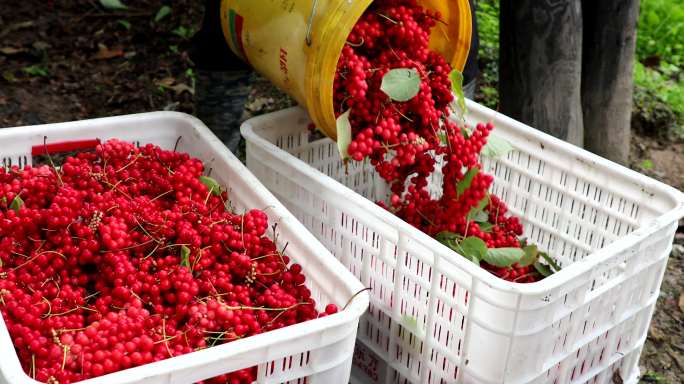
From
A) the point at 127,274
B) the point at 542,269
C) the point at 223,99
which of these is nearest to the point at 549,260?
the point at 542,269

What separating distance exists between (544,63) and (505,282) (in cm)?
115

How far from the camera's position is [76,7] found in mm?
3777

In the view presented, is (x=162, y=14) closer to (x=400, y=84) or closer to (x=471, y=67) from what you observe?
(x=471, y=67)

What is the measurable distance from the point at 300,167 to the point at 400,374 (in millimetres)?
497

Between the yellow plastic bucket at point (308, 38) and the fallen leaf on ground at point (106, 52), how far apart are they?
1.60m

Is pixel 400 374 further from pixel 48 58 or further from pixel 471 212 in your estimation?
pixel 48 58

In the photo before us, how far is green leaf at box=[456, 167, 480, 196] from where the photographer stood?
1.70 m

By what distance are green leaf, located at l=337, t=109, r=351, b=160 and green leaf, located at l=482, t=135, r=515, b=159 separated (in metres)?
0.34

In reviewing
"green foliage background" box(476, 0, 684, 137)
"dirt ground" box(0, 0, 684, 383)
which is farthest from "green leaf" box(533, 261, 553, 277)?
"green foliage background" box(476, 0, 684, 137)

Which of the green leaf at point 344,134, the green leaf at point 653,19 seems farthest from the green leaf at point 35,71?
the green leaf at point 653,19

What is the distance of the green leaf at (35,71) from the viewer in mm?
3324

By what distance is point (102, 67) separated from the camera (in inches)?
136

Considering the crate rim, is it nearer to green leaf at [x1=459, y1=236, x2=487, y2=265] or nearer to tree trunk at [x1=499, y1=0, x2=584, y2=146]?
green leaf at [x1=459, y1=236, x2=487, y2=265]

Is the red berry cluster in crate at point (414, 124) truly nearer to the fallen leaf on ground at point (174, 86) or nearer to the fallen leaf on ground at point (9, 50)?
the fallen leaf on ground at point (174, 86)
